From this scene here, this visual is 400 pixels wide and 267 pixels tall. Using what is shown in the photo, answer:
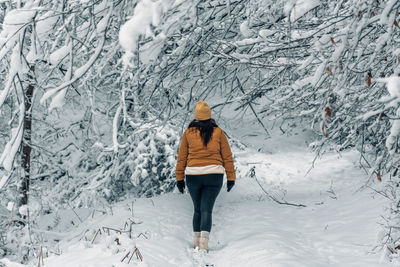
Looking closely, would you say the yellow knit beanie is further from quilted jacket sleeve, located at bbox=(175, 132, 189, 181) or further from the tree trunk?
the tree trunk

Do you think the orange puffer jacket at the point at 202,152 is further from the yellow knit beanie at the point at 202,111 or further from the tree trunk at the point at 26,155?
the tree trunk at the point at 26,155

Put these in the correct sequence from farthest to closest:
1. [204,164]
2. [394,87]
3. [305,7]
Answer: [204,164]
[305,7]
[394,87]

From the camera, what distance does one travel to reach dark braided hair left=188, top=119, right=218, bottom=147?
5.54 metres

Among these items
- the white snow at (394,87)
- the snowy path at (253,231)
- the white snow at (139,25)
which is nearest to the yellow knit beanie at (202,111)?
the snowy path at (253,231)

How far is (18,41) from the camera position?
305cm

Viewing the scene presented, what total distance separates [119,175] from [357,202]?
183 inches

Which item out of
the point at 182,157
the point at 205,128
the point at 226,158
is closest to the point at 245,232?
the point at 226,158

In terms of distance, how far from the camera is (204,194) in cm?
557

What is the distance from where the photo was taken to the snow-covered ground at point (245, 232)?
4.76 metres

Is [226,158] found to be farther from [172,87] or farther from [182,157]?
[172,87]

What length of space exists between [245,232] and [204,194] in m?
1.02

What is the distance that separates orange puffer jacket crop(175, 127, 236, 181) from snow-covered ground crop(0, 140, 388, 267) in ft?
2.98

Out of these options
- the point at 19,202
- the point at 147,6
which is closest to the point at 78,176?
the point at 19,202

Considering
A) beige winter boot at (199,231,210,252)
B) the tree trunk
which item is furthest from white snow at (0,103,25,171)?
the tree trunk
